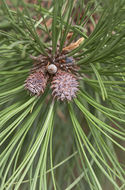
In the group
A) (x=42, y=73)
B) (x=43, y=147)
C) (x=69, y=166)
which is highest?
(x=42, y=73)

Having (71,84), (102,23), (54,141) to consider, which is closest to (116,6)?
(102,23)

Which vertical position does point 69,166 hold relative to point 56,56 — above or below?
below

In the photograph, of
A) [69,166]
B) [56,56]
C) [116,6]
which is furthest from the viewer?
[69,166]

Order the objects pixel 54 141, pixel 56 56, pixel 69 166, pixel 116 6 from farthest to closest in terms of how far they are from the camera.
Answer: pixel 54 141 < pixel 69 166 < pixel 56 56 < pixel 116 6

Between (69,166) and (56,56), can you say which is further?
(69,166)

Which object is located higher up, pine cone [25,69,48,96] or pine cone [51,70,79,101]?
pine cone [25,69,48,96]

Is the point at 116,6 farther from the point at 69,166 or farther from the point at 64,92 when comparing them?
the point at 69,166

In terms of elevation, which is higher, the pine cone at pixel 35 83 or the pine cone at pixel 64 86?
the pine cone at pixel 35 83

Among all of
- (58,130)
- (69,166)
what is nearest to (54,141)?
(58,130)
